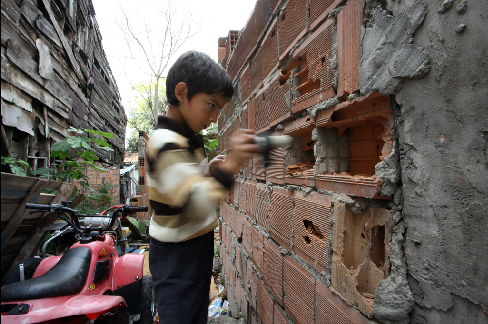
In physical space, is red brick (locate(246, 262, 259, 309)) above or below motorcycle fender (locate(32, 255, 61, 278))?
below

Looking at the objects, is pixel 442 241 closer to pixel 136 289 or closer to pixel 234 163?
pixel 234 163

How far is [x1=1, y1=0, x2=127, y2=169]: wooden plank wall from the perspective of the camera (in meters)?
3.25

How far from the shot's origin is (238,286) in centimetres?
271

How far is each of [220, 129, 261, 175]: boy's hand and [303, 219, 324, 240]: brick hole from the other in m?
0.45

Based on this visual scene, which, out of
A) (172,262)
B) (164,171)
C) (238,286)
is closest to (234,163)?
(164,171)

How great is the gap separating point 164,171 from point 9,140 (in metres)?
3.36

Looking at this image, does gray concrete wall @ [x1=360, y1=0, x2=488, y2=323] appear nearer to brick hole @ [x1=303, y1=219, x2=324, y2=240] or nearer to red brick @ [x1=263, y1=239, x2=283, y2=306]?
brick hole @ [x1=303, y1=219, x2=324, y2=240]

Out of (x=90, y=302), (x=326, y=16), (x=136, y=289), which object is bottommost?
(x=136, y=289)

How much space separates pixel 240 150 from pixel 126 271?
2.17 metres

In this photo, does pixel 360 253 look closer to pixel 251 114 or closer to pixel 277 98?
pixel 277 98

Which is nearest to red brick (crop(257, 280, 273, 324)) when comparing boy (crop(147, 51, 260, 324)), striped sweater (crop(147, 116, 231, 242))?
boy (crop(147, 51, 260, 324))

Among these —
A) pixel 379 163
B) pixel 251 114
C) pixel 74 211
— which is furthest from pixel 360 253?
pixel 74 211

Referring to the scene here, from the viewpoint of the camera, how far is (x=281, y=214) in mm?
1641

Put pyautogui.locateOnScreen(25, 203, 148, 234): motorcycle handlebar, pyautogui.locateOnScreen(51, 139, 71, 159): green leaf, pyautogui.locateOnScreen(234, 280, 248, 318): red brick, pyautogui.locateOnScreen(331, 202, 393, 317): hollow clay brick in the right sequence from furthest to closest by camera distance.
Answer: pyautogui.locateOnScreen(51, 139, 71, 159): green leaf → pyautogui.locateOnScreen(234, 280, 248, 318): red brick → pyautogui.locateOnScreen(25, 203, 148, 234): motorcycle handlebar → pyautogui.locateOnScreen(331, 202, 393, 317): hollow clay brick
